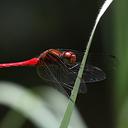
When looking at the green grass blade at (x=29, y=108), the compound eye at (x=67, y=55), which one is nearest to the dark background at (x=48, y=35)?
the compound eye at (x=67, y=55)

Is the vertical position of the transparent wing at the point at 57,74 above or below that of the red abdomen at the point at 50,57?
below

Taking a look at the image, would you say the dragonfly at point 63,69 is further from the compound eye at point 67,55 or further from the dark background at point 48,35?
the dark background at point 48,35

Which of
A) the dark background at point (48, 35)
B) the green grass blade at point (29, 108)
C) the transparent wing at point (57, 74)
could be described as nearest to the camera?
the green grass blade at point (29, 108)

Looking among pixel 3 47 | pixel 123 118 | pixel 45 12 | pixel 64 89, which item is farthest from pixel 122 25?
pixel 3 47

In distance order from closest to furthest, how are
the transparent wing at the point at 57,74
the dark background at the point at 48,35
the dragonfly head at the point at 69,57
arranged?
the transparent wing at the point at 57,74 → the dragonfly head at the point at 69,57 → the dark background at the point at 48,35

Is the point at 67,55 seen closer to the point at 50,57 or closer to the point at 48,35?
the point at 50,57

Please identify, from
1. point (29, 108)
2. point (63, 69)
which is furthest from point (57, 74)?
point (29, 108)

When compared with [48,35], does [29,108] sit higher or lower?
lower

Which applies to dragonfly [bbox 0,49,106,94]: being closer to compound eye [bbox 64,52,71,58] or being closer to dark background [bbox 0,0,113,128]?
compound eye [bbox 64,52,71,58]
